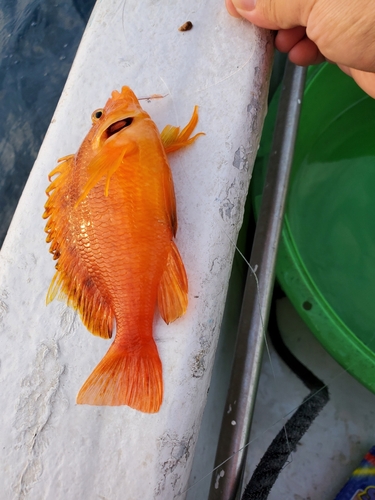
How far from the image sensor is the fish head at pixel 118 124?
0.66m

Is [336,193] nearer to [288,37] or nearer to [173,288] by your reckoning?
[288,37]

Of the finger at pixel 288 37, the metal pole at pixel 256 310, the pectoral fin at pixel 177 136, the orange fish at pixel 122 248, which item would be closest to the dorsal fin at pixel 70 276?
the orange fish at pixel 122 248

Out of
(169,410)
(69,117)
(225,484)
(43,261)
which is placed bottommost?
(225,484)

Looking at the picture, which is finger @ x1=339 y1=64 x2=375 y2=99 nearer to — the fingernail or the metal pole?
the metal pole

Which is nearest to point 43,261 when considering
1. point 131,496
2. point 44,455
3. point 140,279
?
point 140,279

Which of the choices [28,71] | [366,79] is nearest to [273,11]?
[366,79]

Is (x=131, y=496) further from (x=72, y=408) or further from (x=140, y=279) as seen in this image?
(x=140, y=279)

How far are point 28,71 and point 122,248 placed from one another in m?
1.18

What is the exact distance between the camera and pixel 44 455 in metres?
0.66

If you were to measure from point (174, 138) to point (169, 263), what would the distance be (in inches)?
10.9

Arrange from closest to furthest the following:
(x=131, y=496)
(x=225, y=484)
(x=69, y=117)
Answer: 1. (x=131, y=496)
2. (x=225, y=484)
3. (x=69, y=117)

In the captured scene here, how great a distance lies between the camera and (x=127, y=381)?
0.65m

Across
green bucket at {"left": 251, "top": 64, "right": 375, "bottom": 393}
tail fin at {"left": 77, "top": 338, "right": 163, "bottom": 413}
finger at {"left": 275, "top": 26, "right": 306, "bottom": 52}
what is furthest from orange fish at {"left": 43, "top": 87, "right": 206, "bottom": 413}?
green bucket at {"left": 251, "top": 64, "right": 375, "bottom": 393}

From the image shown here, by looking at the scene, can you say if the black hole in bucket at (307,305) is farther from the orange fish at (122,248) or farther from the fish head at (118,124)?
the fish head at (118,124)
